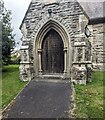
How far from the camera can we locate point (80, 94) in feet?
31.9

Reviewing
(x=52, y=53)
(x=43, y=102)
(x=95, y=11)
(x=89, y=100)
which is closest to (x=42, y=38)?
(x=52, y=53)

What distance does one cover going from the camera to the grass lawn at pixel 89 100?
302 inches

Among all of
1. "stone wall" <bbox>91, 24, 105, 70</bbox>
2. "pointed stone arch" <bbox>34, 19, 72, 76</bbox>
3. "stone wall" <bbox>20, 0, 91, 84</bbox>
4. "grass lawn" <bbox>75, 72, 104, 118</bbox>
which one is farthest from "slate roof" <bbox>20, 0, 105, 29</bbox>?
"grass lawn" <bbox>75, 72, 104, 118</bbox>

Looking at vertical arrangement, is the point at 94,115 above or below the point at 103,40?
below

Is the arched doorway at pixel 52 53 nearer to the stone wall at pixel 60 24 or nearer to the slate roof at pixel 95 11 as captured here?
the stone wall at pixel 60 24

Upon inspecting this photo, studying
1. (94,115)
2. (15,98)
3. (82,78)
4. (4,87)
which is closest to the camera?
(94,115)

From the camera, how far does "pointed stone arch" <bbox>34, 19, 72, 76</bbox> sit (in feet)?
40.5

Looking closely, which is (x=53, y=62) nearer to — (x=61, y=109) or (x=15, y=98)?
(x=15, y=98)

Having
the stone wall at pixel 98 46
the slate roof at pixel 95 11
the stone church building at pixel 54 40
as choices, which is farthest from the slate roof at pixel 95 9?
the stone church building at pixel 54 40

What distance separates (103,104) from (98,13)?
1053cm

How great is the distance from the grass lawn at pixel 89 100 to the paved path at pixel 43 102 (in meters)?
0.42

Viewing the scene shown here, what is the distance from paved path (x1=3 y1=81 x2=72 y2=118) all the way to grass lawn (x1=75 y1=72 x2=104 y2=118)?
422 millimetres

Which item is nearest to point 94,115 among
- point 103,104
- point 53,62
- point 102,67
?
point 103,104

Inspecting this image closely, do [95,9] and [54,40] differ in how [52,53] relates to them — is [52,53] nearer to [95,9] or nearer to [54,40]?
[54,40]
